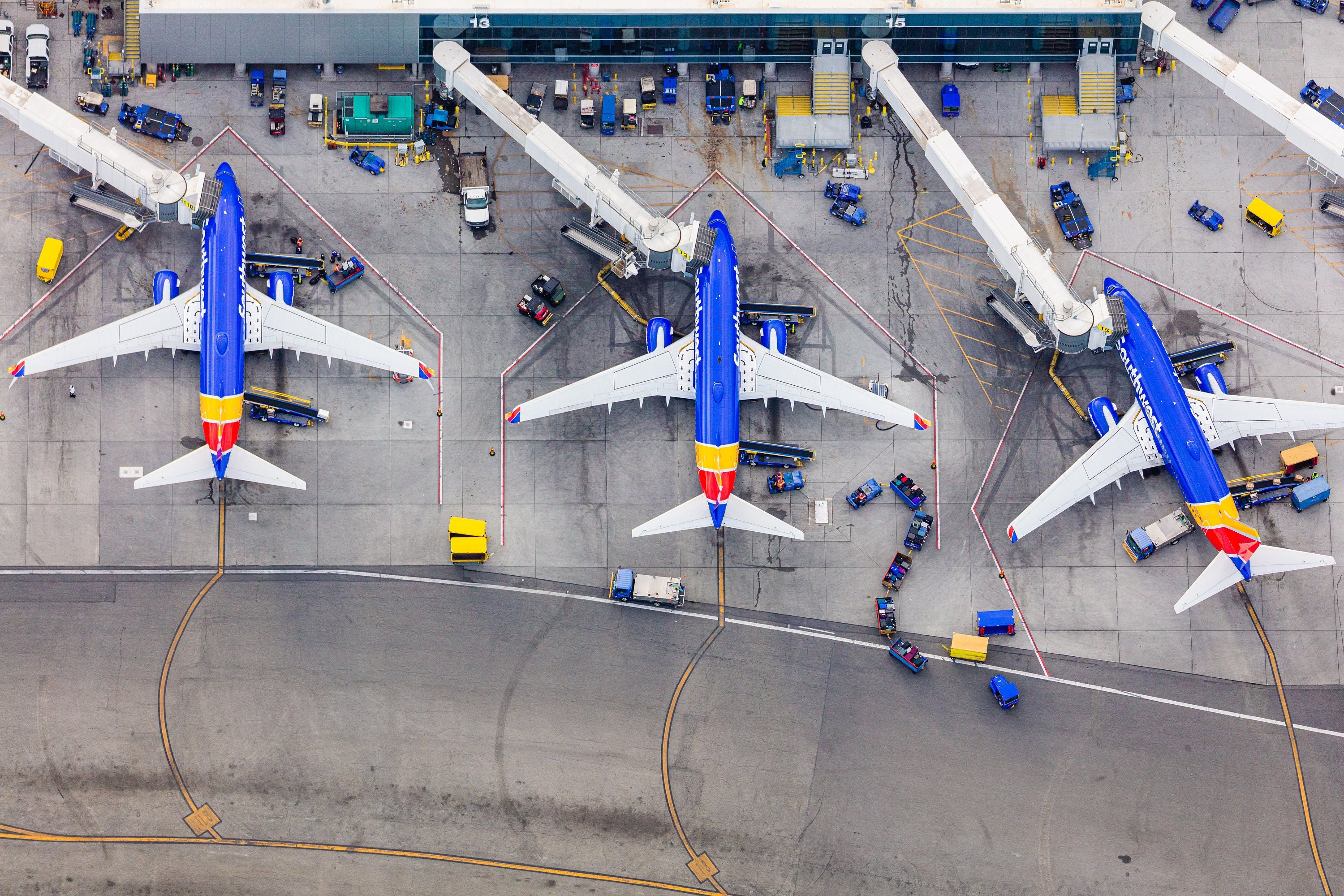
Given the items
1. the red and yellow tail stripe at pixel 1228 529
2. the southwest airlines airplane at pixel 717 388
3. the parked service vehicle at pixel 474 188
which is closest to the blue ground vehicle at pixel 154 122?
the parked service vehicle at pixel 474 188

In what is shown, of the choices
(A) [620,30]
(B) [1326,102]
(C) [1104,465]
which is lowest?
(C) [1104,465]

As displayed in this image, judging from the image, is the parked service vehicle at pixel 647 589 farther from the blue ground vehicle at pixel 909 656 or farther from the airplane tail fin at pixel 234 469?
the airplane tail fin at pixel 234 469

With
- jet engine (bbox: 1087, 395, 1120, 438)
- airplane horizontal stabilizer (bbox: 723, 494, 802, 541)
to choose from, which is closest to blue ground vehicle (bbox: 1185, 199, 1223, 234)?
jet engine (bbox: 1087, 395, 1120, 438)

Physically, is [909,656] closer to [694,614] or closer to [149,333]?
[694,614]

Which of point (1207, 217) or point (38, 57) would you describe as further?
point (1207, 217)

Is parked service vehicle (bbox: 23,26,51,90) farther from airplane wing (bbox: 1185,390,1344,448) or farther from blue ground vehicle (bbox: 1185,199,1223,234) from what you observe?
airplane wing (bbox: 1185,390,1344,448)

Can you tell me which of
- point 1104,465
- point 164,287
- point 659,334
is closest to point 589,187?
point 659,334
